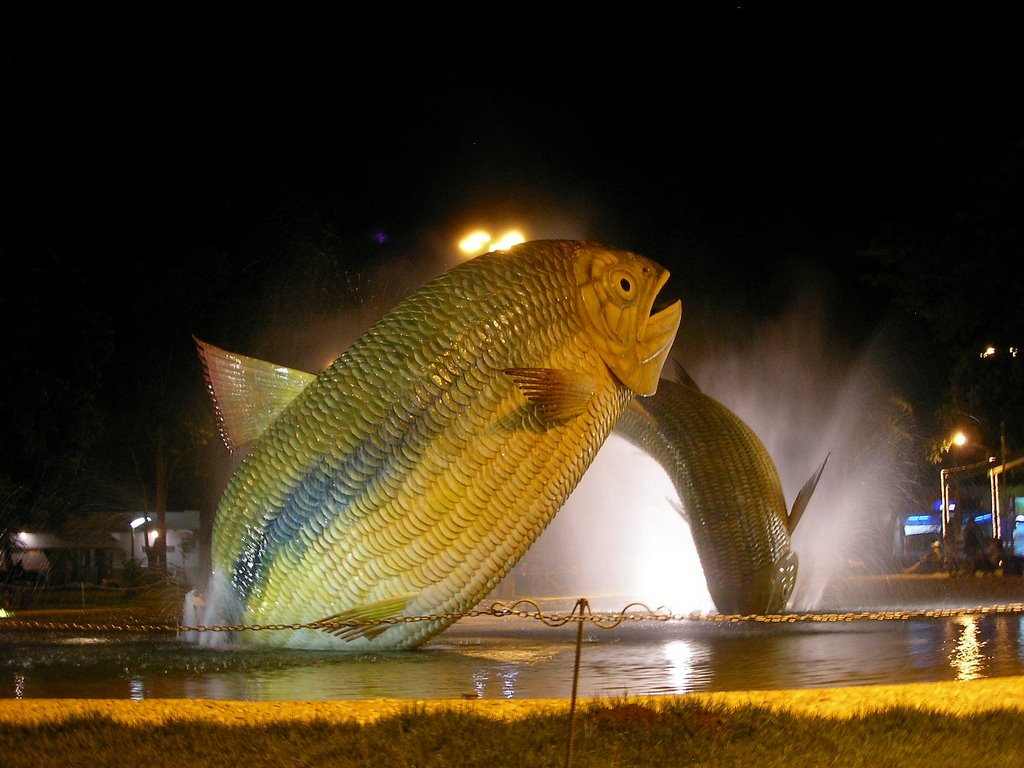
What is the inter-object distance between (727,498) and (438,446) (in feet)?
17.9

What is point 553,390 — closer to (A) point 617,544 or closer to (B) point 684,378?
(B) point 684,378

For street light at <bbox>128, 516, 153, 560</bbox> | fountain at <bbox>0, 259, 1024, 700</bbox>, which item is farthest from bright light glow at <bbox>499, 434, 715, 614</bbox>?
street light at <bbox>128, 516, 153, 560</bbox>

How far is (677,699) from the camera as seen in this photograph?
5.91 meters

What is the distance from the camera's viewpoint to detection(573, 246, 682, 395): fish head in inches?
315

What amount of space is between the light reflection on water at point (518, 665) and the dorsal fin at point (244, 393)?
167cm

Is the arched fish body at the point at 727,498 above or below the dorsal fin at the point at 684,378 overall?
below

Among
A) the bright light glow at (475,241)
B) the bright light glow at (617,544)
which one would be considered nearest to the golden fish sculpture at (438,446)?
the bright light glow at (475,241)

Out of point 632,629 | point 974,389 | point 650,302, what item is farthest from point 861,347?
point 650,302

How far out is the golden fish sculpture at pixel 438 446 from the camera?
7621 mm

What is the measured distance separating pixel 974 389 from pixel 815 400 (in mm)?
8023

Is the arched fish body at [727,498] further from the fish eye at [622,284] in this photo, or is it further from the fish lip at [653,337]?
the fish eye at [622,284]

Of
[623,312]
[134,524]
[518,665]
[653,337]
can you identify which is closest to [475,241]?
[653,337]

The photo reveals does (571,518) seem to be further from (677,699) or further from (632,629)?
(677,699)

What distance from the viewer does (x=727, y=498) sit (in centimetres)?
1220
